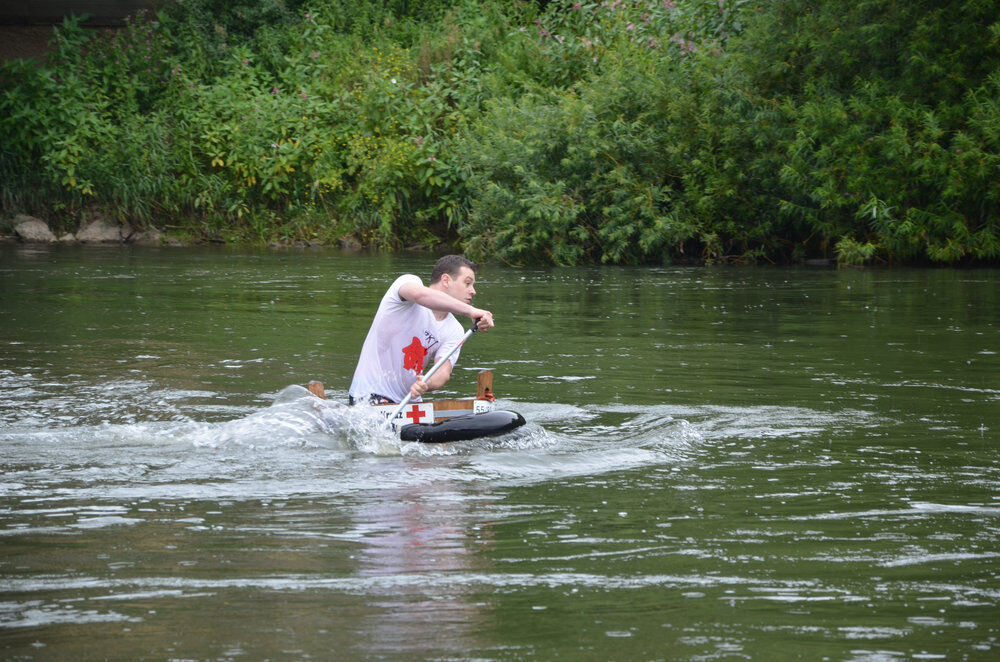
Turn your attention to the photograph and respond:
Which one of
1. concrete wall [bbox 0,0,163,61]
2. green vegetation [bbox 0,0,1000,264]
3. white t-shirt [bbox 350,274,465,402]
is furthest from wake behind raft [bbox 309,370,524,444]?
concrete wall [bbox 0,0,163,61]

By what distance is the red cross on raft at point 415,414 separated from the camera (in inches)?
354

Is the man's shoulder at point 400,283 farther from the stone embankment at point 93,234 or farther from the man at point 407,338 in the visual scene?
the stone embankment at point 93,234

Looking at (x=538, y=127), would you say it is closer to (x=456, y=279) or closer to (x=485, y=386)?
(x=456, y=279)

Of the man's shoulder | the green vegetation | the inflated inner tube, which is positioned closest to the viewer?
the inflated inner tube

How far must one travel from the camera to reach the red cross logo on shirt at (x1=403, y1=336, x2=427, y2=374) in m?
9.55

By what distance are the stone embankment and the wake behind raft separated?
76.1 feet

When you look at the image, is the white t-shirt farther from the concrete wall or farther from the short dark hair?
the concrete wall

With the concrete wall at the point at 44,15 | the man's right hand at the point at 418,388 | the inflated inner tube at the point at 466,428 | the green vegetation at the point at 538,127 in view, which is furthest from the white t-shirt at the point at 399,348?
the concrete wall at the point at 44,15

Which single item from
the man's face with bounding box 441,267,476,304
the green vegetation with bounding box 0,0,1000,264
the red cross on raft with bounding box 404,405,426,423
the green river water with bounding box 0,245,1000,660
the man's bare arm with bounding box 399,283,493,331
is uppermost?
the green vegetation with bounding box 0,0,1000,264

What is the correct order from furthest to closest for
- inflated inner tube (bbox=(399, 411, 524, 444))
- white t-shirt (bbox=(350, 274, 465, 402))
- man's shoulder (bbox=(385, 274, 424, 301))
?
white t-shirt (bbox=(350, 274, 465, 402)), man's shoulder (bbox=(385, 274, 424, 301)), inflated inner tube (bbox=(399, 411, 524, 444))

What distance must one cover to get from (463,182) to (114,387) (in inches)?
709

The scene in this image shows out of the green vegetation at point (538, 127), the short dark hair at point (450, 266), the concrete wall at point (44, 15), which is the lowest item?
the short dark hair at point (450, 266)

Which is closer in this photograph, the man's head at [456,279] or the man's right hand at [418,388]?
the man's right hand at [418,388]

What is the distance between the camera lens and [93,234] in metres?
31.4
